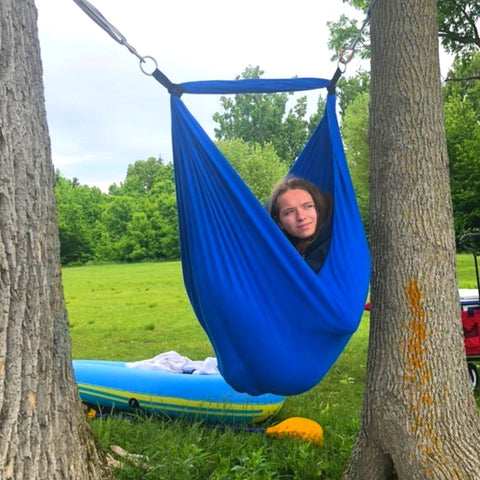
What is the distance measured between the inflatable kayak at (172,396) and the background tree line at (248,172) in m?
11.8

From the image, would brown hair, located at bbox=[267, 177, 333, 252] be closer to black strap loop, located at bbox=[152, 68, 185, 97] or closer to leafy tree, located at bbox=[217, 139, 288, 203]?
black strap loop, located at bbox=[152, 68, 185, 97]

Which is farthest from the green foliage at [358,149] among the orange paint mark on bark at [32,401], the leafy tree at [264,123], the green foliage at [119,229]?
the orange paint mark on bark at [32,401]

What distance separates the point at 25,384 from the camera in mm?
1373

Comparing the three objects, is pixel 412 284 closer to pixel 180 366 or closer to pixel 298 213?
pixel 298 213

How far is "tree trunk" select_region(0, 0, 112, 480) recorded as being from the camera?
1.35 meters

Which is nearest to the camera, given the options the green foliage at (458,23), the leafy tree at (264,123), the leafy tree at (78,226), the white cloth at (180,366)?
the white cloth at (180,366)

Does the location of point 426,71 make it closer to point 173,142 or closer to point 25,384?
point 173,142

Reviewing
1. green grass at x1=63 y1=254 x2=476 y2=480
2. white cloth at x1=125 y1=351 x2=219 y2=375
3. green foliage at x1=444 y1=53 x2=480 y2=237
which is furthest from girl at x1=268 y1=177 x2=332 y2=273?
green foliage at x1=444 y1=53 x2=480 y2=237

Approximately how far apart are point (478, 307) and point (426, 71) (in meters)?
2.10

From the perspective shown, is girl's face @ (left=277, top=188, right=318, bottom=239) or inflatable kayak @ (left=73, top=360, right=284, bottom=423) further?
inflatable kayak @ (left=73, top=360, right=284, bottom=423)

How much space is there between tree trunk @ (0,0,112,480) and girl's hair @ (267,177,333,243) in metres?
0.88

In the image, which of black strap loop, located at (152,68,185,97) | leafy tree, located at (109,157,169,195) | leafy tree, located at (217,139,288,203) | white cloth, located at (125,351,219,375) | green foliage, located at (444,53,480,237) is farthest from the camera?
leafy tree, located at (109,157,169,195)

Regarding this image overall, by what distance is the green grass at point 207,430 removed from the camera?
2201 millimetres

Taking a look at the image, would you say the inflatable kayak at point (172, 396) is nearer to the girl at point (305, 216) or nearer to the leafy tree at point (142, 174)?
the girl at point (305, 216)
